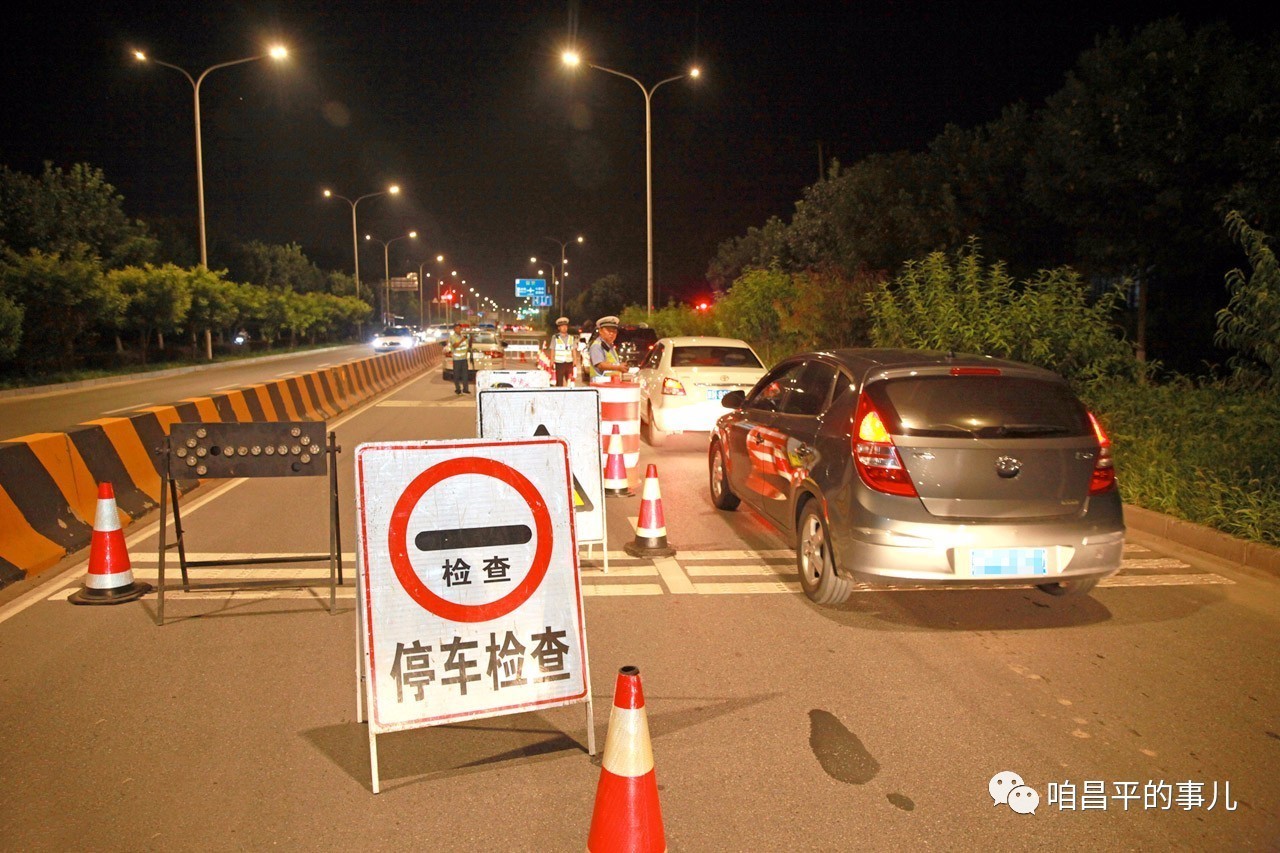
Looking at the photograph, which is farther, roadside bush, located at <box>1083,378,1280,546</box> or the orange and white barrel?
the orange and white barrel

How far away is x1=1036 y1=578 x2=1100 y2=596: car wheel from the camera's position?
634cm

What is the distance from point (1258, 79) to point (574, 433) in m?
13.3

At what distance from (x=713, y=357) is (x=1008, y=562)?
29.5ft

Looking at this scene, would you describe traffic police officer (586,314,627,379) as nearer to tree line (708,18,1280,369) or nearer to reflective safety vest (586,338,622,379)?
reflective safety vest (586,338,622,379)

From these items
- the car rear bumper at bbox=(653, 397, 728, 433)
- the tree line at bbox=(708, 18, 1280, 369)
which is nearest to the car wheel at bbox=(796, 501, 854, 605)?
the car rear bumper at bbox=(653, 397, 728, 433)

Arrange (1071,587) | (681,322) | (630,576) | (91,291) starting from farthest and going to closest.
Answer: (681,322) → (91,291) → (630,576) → (1071,587)

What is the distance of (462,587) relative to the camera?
4.16 metres

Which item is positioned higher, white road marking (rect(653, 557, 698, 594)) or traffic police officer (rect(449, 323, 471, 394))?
traffic police officer (rect(449, 323, 471, 394))

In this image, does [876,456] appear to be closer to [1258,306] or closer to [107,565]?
[107,565]

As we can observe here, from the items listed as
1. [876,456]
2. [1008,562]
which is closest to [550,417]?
[876,456]

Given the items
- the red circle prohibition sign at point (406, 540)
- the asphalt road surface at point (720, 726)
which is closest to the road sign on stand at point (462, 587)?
the red circle prohibition sign at point (406, 540)

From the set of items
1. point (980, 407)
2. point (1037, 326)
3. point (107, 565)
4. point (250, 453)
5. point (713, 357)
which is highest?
point (1037, 326)

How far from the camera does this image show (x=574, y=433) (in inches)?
314

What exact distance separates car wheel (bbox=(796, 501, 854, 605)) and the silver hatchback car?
1 cm
